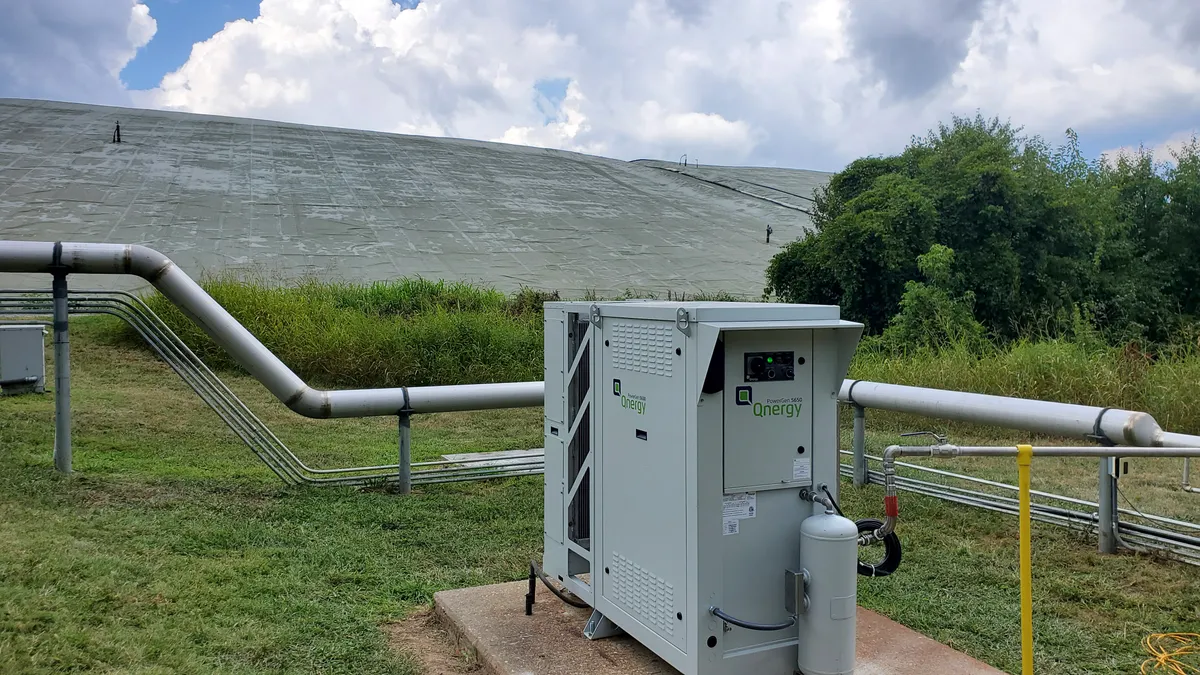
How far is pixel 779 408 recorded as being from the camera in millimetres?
3223

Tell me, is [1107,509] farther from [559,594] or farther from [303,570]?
[303,570]

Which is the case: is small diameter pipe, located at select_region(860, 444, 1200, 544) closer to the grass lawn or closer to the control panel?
the control panel

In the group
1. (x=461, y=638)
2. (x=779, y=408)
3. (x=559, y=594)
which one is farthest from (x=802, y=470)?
(x=461, y=638)

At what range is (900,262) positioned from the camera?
14969mm

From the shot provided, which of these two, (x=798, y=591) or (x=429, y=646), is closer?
(x=798, y=591)

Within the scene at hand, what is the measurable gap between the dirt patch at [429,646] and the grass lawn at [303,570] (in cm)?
8

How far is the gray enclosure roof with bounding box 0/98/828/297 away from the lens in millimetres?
18344

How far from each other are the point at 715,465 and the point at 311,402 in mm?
4326

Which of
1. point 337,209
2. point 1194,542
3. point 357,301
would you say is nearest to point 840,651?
point 1194,542

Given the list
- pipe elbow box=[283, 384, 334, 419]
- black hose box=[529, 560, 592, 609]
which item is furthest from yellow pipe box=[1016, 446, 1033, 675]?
pipe elbow box=[283, 384, 334, 419]

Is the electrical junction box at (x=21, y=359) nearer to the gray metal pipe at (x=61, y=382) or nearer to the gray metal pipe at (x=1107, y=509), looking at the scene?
the gray metal pipe at (x=61, y=382)

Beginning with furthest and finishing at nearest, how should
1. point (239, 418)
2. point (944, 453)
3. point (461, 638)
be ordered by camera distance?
1. point (239, 418)
2. point (461, 638)
3. point (944, 453)

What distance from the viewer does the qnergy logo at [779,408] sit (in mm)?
3180

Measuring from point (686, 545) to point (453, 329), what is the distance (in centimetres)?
966
